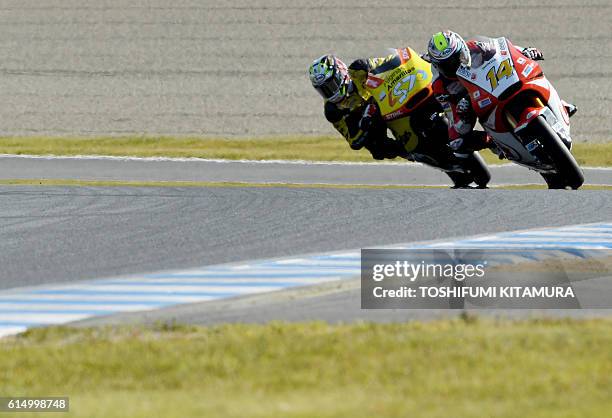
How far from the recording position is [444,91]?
13.9m

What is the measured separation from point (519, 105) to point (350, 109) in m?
2.16

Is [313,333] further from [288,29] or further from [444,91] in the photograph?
[288,29]

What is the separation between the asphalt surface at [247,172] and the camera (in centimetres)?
2000

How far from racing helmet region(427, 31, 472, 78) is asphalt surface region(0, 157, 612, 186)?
→ 5.94m

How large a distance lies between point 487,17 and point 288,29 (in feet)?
21.1

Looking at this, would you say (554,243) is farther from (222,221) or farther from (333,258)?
(222,221)

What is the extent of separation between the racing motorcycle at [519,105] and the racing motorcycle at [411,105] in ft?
2.73

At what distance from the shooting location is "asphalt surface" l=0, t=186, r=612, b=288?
991 centimetres

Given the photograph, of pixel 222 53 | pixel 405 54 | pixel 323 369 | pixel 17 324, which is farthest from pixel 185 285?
pixel 222 53

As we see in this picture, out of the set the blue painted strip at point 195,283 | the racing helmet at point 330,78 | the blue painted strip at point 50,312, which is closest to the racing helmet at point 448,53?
the racing helmet at point 330,78

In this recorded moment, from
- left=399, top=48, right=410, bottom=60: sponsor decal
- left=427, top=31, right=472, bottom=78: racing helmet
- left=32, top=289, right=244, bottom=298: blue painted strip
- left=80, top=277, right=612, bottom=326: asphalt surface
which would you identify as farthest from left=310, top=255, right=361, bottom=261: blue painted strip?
left=399, top=48, right=410, bottom=60: sponsor decal

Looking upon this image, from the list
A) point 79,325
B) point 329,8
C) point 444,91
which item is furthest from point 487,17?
point 79,325

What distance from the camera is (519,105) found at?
13.3m

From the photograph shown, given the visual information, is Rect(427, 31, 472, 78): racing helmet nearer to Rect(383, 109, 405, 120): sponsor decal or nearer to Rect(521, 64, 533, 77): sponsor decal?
Rect(521, 64, 533, 77): sponsor decal
